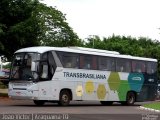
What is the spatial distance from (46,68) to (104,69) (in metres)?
5.06

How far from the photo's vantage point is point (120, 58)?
33562 mm

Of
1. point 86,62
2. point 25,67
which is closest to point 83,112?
point 25,67

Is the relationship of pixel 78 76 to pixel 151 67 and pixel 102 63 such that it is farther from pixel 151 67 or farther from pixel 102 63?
pixel 151 67

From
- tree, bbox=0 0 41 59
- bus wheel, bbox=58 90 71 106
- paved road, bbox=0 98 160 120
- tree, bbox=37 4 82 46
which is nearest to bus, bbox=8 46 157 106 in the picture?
bus wheel, bbox=58 90 71 106

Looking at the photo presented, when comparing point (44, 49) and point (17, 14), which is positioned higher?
point (17, 14)

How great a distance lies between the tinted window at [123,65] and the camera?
33.3 m

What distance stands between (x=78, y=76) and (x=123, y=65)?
4545 mm

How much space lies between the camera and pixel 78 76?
3028cm

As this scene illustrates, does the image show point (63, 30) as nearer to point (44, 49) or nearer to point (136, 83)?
point (136, 83)

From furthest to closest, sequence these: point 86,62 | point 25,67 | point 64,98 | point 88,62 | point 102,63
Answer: point 102,63 → point 88,62 → point 86,62 → point 64,98 → point 25,67

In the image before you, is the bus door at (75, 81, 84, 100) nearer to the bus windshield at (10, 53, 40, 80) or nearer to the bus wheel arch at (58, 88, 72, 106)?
the bus wheel arch at (58, 88, 72, 106)

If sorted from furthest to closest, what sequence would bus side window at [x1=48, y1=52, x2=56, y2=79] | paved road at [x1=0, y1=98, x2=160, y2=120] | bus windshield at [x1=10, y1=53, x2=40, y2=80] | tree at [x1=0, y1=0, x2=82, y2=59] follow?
tree at [x1=0, y1=0, x2=82, y2=59]
bus side window at [x1=48, y1=52, x2=56, y2=79]
bus windshield at [x1=10, y1=53, x2=40, y2=80]
paved road at [x1=0, y1=98, x2=160, y2=120]

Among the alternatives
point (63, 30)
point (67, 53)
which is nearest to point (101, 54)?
point (67, 53)

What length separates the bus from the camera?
2805 centimetres
